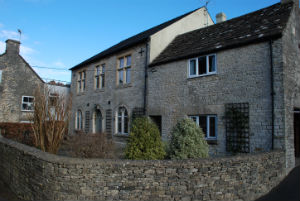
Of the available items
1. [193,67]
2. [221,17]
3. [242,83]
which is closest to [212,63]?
[193,67]

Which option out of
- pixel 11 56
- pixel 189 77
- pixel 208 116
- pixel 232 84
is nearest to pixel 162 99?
pixel 189 77

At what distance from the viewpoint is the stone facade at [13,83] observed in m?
21.2

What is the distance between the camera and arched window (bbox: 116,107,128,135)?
13992 mm

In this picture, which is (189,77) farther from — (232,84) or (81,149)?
(81,149)

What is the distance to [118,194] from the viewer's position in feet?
15.6

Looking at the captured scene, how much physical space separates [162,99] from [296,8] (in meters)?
7.59

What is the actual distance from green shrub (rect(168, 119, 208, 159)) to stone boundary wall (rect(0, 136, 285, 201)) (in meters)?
1.52

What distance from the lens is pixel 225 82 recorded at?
9203 mm

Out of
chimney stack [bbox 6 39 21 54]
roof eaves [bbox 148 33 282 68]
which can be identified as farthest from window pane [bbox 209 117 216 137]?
chimney stack [bbox 6 39 21 54]

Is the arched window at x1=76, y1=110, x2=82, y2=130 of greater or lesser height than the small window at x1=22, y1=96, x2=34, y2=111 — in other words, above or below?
below

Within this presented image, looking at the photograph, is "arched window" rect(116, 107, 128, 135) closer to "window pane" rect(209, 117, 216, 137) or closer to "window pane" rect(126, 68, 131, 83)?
"window pane" rect(126, 68, 131, 83)

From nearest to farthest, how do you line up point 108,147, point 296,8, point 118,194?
point 118,194 → point 108,147 → point 296,8

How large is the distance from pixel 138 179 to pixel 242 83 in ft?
20.2

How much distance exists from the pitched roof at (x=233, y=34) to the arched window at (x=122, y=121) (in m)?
3.94
